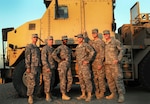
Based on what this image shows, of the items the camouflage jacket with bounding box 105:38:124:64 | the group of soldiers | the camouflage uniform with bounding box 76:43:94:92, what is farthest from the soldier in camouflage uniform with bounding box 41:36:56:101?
the camouflage jacket with bounding box 105:38:124:64

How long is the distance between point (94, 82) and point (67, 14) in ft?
7.35

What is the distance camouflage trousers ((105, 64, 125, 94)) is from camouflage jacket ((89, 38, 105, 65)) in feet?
0.79

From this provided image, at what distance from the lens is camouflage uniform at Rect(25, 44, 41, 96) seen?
7.34m

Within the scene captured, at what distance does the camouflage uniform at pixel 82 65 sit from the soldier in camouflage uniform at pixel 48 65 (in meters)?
0.74

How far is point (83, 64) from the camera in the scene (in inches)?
297

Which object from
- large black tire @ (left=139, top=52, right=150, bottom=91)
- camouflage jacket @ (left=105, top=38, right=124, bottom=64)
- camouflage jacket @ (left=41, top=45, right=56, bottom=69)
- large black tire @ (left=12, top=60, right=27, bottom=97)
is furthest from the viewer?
large black tire @ (left=139, top=52, right=150, bottom=91)

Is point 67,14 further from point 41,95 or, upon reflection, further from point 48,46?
point 41,95

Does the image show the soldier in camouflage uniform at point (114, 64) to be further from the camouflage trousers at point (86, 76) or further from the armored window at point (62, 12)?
the armored window at point (62, 12)

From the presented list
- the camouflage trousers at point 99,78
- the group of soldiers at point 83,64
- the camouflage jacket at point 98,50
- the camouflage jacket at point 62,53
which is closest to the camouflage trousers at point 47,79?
the group of soldiers at point 83,64

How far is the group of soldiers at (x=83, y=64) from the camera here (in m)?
7.38

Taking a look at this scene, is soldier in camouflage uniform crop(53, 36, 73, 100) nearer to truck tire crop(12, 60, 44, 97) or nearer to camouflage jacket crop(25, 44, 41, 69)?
camouflage jacket crop(25, 44, 41, 69)

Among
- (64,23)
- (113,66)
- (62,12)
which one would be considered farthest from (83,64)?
(62,12)

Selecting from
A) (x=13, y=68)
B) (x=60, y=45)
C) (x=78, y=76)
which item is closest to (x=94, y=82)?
(x=78, y=76)

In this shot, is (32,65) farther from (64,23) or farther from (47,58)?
(64,23)
